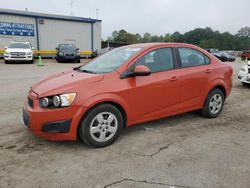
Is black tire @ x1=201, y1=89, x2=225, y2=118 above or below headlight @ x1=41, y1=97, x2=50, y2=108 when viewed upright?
below

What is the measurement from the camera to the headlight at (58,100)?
3686 millimetres

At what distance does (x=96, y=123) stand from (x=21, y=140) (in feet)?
4.33

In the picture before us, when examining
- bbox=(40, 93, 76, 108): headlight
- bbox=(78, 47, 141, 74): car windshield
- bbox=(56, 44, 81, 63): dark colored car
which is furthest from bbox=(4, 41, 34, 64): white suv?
bbox=(40, 93, 76, 108): headlight

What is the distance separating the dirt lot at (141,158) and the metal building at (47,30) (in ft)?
80.8

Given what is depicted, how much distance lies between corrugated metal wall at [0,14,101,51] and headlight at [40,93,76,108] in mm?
26252

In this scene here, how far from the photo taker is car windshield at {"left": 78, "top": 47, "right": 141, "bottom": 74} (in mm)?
4418

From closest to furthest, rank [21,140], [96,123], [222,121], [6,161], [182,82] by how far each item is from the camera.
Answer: [6,161] < [96,123] < [21,140] < [182,82] < [222,121]

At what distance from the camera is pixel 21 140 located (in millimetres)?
4219

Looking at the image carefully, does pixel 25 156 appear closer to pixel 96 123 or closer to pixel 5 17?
pixel 96 123

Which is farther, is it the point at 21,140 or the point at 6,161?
the point at 21,140

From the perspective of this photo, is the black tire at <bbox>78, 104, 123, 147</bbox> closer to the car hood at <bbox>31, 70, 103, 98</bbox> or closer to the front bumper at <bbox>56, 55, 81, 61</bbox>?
the car hood at <bbox>31, 70, 103, 98</bbox>

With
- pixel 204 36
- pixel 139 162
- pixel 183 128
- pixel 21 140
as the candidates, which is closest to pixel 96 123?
pixel 139 162

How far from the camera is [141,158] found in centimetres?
370

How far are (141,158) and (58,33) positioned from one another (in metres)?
28.4
